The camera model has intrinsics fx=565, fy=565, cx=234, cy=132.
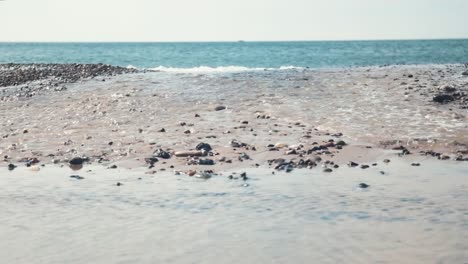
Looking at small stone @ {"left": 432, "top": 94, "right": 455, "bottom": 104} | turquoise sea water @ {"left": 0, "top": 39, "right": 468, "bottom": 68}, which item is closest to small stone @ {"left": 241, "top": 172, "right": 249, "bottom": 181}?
small stone @ {"left": 432, "top": 94, "right": 455, "bottom": 104}

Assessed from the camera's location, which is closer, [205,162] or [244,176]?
[244,176]

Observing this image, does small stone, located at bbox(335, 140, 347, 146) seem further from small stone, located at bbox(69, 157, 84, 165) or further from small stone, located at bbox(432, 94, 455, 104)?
small stone, located at bbox(432, 94, 455, 104)

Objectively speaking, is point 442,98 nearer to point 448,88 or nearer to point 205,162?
point 448,88

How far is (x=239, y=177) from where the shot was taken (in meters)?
11.0

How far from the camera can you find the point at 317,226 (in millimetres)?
7727

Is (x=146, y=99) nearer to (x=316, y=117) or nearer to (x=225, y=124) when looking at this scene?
(x=225, y=124)

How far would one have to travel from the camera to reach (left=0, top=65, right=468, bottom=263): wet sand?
7.05m

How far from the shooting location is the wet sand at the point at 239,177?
7.05m

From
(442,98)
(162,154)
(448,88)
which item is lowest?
(162,154)

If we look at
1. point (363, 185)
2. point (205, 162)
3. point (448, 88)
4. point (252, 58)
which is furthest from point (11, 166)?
point (252, 58)

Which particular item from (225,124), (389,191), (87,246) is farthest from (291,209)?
(225,124)

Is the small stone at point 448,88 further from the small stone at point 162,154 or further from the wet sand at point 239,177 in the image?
the small stone at point 162,154

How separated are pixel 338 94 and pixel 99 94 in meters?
9.54

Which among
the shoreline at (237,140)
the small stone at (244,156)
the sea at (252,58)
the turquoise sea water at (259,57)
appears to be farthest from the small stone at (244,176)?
the turquoise sea water at (259,57)
